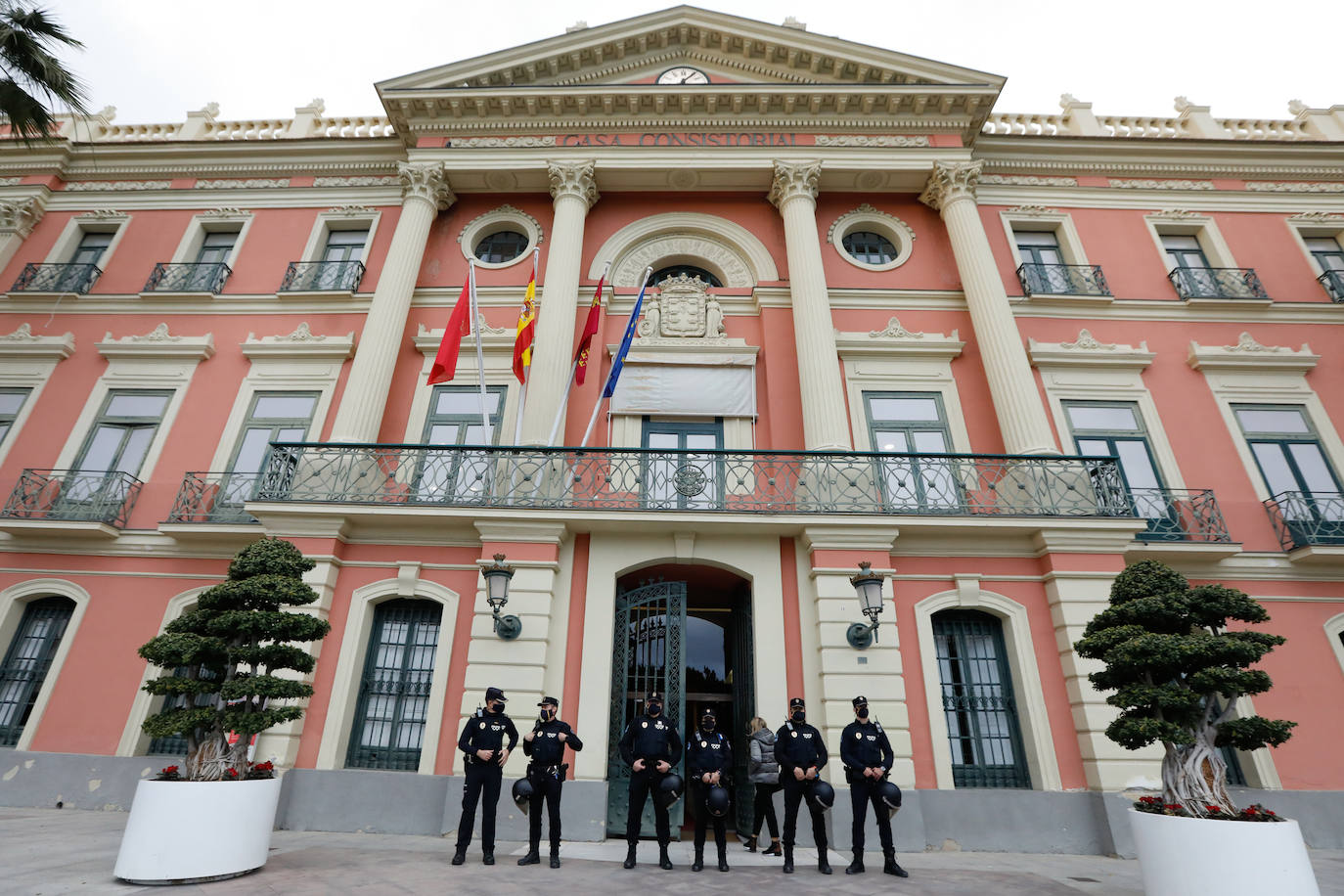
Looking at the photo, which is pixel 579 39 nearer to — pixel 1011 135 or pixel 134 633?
pixel 1011 135

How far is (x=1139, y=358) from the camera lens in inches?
515

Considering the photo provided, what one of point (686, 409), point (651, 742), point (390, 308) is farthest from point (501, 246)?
point (651, 742)

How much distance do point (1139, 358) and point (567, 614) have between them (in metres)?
12.1

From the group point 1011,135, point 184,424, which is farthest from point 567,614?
point 1011,135

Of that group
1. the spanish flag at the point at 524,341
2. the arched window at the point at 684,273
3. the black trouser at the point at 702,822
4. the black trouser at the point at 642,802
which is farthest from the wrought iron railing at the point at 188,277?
the black trouser at the point at 702,822

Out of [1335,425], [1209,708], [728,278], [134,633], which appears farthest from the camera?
[728,278]

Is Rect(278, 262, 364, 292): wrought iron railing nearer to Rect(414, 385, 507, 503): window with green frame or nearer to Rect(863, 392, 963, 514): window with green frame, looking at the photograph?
Rect(414, 385, 507, 503): window with green frame

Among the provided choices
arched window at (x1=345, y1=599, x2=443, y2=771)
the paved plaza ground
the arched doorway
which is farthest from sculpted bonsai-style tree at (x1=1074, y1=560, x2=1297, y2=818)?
arched window at (x1=345, y1=599, x2=443, y2=771)

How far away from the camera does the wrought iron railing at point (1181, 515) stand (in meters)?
11.2

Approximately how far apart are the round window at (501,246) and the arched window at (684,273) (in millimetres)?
3085

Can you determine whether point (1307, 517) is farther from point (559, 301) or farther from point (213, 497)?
point (213, 497)

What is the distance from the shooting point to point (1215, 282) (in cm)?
1401

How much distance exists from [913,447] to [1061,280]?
5.46 metres

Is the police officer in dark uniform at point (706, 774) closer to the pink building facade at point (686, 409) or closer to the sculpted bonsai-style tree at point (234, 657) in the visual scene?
the pink building facade at point (686, 409)
